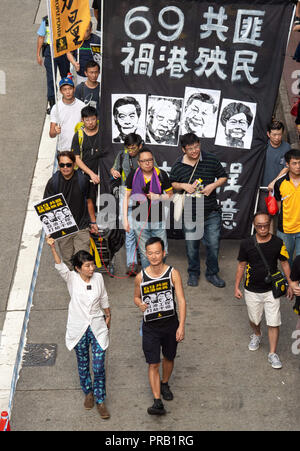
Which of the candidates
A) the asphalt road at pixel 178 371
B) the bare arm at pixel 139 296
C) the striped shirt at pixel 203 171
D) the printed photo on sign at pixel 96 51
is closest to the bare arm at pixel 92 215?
the asphalt road at pixel 178 371

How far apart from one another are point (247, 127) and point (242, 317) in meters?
2.37

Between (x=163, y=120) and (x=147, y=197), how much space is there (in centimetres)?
112

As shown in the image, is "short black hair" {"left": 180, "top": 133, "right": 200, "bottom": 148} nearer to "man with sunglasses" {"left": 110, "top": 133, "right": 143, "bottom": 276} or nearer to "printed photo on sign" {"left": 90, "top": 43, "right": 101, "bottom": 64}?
"man with sunglasses" {"left": 110, "top": 133, "right": 143, "bottom": 276}

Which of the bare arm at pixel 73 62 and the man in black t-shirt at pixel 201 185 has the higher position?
the bare arm at pixel 73 62

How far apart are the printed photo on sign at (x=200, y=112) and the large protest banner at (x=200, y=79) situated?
12 mm

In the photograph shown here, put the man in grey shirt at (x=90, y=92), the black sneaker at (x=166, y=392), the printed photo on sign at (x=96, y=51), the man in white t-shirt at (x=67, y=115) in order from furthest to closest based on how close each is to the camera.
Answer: the printed photo on sign at (x=96, y=51) < the man in grey shirt at (x=90, y=92) < the man in white t-shirt at (x=67, y=115) < the black sneaker at (x=166, y=392)

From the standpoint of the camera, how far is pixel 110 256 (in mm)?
10062

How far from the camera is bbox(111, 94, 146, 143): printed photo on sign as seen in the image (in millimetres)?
9875

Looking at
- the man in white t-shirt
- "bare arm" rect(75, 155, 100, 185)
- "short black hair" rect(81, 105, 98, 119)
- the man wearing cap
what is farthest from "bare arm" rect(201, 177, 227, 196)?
the man wearing cap

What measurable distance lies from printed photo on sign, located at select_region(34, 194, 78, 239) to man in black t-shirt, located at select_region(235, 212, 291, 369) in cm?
202

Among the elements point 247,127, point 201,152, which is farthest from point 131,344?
point 247,127

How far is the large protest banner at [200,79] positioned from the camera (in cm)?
941

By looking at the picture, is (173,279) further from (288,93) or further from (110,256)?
(288,93)

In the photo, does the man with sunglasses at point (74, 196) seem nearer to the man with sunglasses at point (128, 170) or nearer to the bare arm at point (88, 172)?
the man with sunglasses at point (128, 170)
